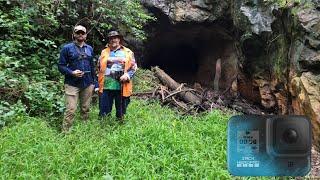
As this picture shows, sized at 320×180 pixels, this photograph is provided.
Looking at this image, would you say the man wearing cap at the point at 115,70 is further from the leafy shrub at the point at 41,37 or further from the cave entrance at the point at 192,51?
the cave entrance at the point at 192,51

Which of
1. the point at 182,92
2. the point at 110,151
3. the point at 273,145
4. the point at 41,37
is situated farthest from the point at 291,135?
the point at 182,92

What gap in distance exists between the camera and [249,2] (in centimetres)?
1038

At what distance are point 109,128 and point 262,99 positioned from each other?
521 cm

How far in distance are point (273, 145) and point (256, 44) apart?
8811 millimetres

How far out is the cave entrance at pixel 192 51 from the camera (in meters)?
13.9

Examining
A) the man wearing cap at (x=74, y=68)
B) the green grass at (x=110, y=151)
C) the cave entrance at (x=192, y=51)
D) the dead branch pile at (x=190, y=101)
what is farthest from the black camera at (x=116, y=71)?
the cave entrance at (x=192, y=51)

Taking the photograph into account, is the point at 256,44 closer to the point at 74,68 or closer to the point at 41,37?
the point at 41,37

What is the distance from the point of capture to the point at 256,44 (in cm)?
1038

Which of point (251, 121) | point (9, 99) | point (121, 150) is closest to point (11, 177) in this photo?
point (121, 150)

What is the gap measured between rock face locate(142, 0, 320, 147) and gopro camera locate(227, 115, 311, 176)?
16.6 ft

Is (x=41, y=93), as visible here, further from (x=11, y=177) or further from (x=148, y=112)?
(x=11, y=177)

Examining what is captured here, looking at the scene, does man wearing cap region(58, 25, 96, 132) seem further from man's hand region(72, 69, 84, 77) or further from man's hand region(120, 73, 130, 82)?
man's hand region(120, 73, 130, 82)

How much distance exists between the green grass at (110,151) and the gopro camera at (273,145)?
2394 mm

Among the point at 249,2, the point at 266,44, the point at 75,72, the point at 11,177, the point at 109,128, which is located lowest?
the point at 11,177
